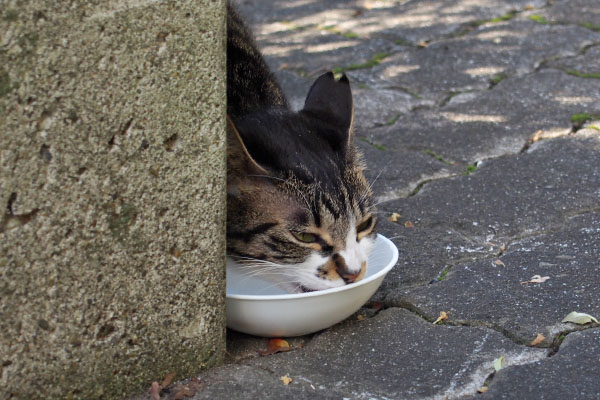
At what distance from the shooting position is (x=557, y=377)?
8.46 ft

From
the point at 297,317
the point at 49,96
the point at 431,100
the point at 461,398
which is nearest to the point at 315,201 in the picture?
the point at 297,317

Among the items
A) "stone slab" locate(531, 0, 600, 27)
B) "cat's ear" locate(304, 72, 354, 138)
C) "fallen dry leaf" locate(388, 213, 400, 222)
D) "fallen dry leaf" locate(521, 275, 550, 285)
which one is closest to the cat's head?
"cat's ear" locate(304, 72, 354, 138)

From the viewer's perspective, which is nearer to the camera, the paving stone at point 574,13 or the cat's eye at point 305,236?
the cat's eye at point 305,236

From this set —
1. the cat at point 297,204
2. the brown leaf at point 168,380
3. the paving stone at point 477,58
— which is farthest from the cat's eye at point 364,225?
the paving stone at point 477,58

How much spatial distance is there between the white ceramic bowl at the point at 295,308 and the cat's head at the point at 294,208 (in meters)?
0.06

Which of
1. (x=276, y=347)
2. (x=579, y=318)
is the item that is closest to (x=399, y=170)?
(x=579, y=318)

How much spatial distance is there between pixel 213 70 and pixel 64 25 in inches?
18.5

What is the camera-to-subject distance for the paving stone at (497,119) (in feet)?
15.0

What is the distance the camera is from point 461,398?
2.53 m

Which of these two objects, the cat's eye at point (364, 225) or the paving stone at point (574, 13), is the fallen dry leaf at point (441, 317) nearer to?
the cat's eye at point (364, 225)

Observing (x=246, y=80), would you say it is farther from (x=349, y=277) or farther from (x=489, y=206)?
(x=489, y=206)

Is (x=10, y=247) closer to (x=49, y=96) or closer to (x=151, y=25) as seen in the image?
(x=49, y=96)

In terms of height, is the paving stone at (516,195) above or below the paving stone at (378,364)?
below

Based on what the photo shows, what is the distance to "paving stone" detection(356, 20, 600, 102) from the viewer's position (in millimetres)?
5391
